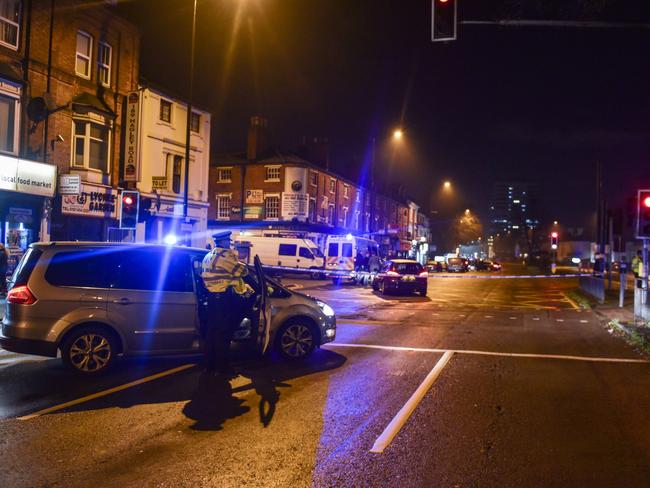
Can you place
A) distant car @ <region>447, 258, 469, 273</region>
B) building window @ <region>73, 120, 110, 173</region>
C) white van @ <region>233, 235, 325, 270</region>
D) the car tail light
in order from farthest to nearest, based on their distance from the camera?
distant car @ <region>447, 258, 469, 273</region>, white van @ <region>233, 235, 325, 270</region>, building window @ <region>73, 120, 110, 173</region>, the car tail light

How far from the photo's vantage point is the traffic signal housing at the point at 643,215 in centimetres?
1428

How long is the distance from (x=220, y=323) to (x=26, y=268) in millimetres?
2690

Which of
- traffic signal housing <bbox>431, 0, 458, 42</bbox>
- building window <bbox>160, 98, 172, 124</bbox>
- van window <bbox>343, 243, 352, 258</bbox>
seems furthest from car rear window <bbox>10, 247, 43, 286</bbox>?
van window <bbox>343, 243, 352, 258</bbox>

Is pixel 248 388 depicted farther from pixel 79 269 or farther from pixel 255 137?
pixel 255 137

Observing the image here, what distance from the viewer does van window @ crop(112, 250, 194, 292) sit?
25.7 feet

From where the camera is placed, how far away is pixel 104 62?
2372 cm

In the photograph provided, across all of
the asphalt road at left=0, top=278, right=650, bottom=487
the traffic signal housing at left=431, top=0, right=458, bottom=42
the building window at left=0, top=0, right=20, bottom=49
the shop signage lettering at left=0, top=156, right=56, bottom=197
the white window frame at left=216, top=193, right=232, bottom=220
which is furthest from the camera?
the white window frame at left=216, top=193, right=232, bottom=220

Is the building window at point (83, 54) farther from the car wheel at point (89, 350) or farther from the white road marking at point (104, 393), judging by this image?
the white road marking at point (104, 393)

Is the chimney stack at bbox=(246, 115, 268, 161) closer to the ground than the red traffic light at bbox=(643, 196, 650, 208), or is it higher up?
higher up

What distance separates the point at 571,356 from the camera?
9.86 metres

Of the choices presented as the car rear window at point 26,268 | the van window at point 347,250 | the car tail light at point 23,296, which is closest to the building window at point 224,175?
the van window at point 347,250

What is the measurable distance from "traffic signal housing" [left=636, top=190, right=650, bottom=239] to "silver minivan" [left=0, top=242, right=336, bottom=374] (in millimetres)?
10688

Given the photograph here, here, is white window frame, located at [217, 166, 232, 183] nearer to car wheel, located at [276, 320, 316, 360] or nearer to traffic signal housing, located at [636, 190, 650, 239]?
traffic signal housing, located at [636, 190, 650, 239]

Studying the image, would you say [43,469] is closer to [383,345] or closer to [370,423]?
[370,423]
